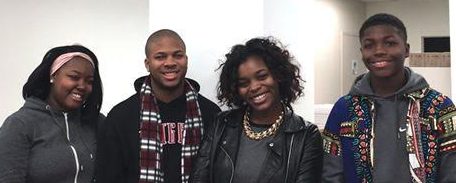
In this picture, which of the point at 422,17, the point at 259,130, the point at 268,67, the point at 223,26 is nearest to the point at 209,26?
the point at 223,26

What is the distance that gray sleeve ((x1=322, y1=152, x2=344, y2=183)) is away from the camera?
1561 mm

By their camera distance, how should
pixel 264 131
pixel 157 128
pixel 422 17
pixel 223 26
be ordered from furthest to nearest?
pixel 422 17 < pixel 223 26 < pixel 157 128 < pixel 264 131

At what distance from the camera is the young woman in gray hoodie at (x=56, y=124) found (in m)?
1.73

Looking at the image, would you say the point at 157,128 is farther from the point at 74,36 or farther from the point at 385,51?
the point at 74,36

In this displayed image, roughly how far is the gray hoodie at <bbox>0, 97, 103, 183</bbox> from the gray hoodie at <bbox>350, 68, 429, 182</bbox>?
114 cm

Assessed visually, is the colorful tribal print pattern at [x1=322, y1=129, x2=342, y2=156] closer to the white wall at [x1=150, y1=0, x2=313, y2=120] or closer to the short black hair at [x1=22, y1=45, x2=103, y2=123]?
the white wall at [x1=150, y1=0, x2=313, y2=120]

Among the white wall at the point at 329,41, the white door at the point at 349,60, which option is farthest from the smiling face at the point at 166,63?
the white door at the point at 349,60

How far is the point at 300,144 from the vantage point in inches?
61.4

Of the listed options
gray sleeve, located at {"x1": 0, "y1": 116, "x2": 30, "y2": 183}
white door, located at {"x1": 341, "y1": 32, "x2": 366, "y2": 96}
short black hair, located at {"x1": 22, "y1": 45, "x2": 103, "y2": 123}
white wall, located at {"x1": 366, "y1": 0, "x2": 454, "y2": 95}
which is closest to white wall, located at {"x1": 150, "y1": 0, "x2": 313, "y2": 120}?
short black hair, located at {"x1": 22, "y1": 45, "x2": 103, "y2": 123}

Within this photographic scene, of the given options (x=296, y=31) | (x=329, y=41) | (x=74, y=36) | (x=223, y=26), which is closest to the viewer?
(x=223, y=26)

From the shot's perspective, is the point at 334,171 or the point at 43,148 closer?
the point at 334,171

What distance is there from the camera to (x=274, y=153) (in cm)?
156

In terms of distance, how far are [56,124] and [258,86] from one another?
87 centimetres

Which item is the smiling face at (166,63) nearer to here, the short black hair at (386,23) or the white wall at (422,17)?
the short black hair at (386,23)
